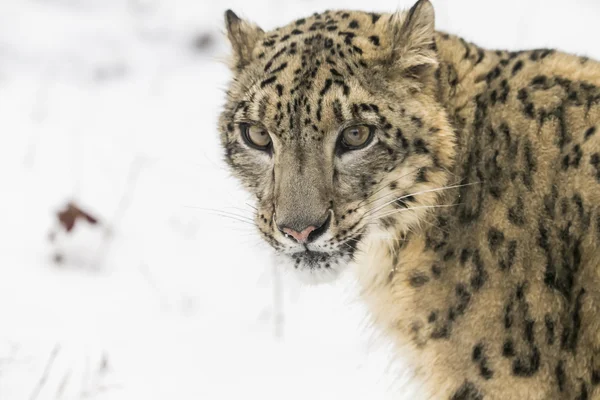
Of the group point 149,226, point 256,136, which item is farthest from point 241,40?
point 149,226

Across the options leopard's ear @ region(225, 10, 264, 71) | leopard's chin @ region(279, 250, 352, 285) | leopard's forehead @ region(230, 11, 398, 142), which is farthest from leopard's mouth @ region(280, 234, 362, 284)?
leopard's ear @ region(225, 10, 264, 71)

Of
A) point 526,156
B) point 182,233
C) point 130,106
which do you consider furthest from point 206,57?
point 526,156

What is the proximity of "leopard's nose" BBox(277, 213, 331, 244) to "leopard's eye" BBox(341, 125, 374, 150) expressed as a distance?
1.19ft

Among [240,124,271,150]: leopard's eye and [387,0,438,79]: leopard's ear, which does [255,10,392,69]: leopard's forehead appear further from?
[240,124,271,150]: leopard's eye

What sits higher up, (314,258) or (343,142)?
(343,142)

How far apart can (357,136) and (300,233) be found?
538 millimetres

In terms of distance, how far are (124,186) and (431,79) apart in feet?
15.0

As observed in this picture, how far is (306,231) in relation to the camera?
4.65 m

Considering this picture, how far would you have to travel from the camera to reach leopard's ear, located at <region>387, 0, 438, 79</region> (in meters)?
4.80

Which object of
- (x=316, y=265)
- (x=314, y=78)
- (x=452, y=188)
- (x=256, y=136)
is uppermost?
(x=314, y=78)

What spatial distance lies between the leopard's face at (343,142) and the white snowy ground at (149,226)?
423mm

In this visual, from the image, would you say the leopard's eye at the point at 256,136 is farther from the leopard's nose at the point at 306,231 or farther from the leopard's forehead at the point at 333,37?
the leopard's nose at the point at 306,231

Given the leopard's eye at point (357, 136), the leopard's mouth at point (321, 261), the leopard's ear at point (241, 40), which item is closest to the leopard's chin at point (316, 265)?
the leopard's mouth at point (321, 261)

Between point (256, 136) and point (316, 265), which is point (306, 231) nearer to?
point (316, 265)
